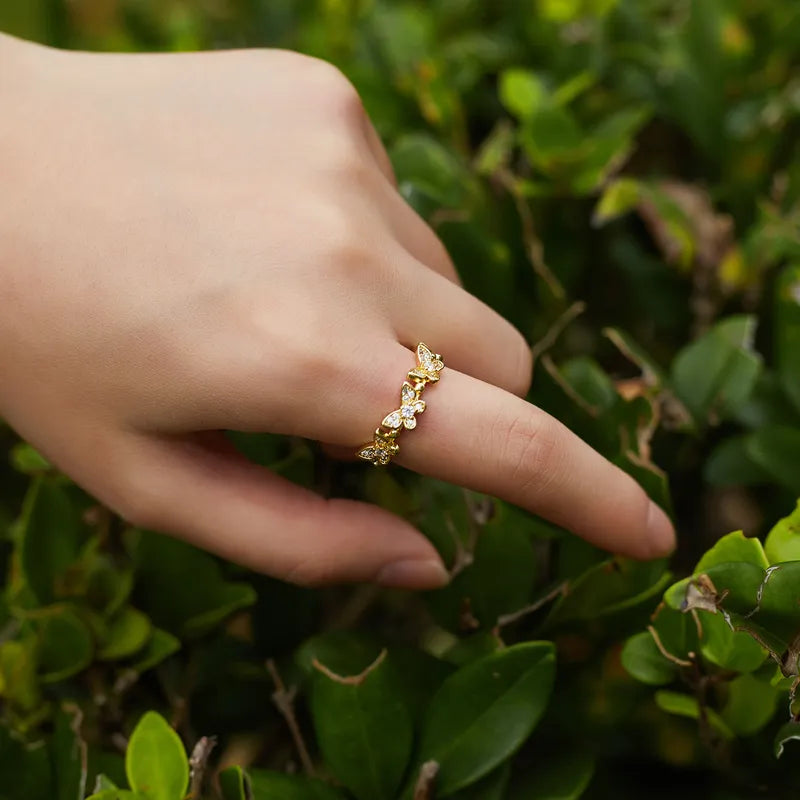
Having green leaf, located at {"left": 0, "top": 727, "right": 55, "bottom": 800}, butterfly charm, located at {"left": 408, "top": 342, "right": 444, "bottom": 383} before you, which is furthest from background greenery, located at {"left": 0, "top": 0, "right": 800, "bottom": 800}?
butterfly charm, located at {"left": 408, "top": 342, "right": 444, "bottom": 383}

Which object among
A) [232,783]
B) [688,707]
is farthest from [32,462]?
[688,707]

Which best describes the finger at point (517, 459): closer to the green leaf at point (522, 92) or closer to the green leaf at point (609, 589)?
the green leaf at point (609, 589)

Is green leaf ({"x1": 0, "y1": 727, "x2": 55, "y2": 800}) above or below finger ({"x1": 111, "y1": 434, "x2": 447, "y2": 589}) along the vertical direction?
below

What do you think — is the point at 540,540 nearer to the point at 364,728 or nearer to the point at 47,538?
the point at 364,728

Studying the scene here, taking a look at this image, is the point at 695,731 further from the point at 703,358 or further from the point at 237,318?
the point at 237,318

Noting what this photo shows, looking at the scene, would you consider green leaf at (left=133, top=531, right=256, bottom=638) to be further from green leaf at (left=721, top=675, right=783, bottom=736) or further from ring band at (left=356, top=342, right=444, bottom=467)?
green leaf at (left=721, top=675, right=783, bottom=736)
